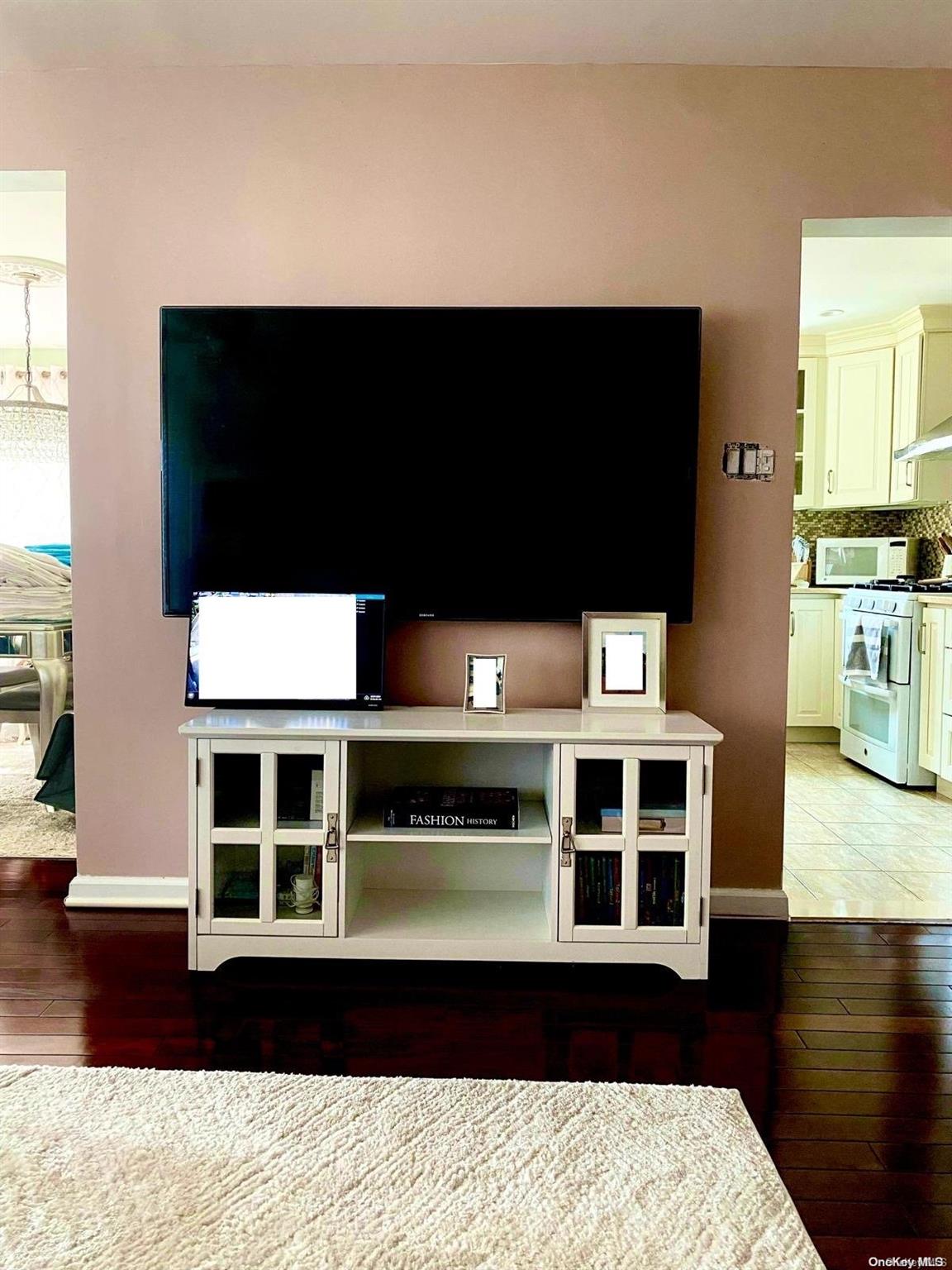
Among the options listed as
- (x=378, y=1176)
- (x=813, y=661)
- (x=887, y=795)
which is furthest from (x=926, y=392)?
(x=378, y=1176)

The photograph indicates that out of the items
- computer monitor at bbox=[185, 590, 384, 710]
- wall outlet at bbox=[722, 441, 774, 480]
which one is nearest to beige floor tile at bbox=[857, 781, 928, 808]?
wall outlet at bbox=[722, 441, 774, 480]

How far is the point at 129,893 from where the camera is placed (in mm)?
2787

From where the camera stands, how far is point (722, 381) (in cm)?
266

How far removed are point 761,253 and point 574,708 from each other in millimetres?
1429

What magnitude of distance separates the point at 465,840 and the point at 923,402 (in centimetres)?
403

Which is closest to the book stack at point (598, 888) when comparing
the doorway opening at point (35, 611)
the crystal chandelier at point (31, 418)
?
the doorway opening at point (35, 611)

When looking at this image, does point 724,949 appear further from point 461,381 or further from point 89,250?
point 89,250

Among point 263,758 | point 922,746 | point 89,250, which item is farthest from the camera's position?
point 922,746

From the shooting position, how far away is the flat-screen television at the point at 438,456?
8.38ft

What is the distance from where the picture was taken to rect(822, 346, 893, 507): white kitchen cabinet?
5.25 m

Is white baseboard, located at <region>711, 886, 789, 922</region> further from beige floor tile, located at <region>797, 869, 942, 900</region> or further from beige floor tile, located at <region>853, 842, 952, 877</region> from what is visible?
A: beige floor tile, located at <region>853, 842, 952, 877</region>

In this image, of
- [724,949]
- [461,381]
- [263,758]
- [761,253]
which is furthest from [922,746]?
[263,758]

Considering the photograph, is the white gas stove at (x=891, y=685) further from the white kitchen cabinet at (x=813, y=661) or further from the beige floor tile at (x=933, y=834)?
the beige floor tile at (x=933, y=834)

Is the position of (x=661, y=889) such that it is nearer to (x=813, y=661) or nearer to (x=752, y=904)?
(x=752, y=904)
